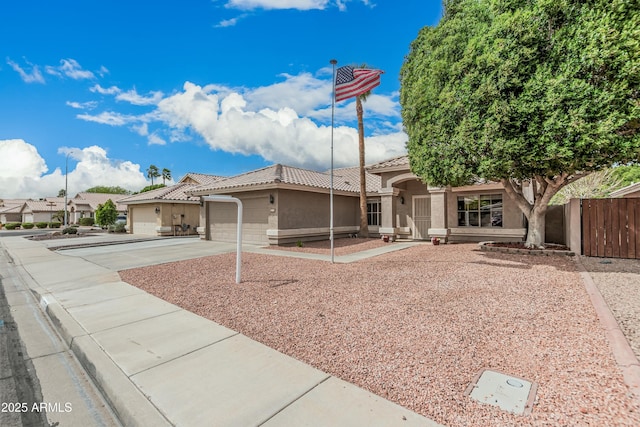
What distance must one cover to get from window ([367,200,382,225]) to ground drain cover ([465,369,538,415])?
55.1 feet

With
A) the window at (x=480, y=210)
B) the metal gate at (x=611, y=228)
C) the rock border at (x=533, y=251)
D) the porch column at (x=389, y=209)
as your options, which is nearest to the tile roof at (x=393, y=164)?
the porch column at (x=389, y=209)

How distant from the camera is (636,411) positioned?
2568 mm

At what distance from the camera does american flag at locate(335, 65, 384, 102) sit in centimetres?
1051

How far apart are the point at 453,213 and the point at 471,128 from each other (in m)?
7.78

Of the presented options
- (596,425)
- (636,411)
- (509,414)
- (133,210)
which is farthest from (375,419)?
(133,210)

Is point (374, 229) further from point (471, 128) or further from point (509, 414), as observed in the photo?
point (509, 414)

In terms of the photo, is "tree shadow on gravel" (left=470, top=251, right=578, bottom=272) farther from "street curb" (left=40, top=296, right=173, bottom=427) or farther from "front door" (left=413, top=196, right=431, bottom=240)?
"street curb" (left=40, top=296, right=173, bottom=427)

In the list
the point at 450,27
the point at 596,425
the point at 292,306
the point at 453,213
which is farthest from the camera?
the point at 453,213

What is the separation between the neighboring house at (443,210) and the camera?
47.4 ft

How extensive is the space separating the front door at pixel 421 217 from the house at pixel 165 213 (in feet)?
52.2

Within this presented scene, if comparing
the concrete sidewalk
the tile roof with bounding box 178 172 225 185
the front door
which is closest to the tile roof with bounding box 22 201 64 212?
the tile roof with bounding box 178 172 225 185

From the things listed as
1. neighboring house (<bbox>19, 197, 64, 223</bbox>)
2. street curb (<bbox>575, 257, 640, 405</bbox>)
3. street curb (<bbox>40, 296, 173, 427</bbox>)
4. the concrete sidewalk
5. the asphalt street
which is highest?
neighboring house (<bbox>19, 197, 64, 223</bbox>)

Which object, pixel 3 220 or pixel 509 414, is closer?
pixel 509 414

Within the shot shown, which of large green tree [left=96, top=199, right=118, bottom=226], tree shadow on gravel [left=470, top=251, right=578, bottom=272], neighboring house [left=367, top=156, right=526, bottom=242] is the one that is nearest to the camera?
tree shadow on gravel [left=470, top=251, right=578, bottom=272]
